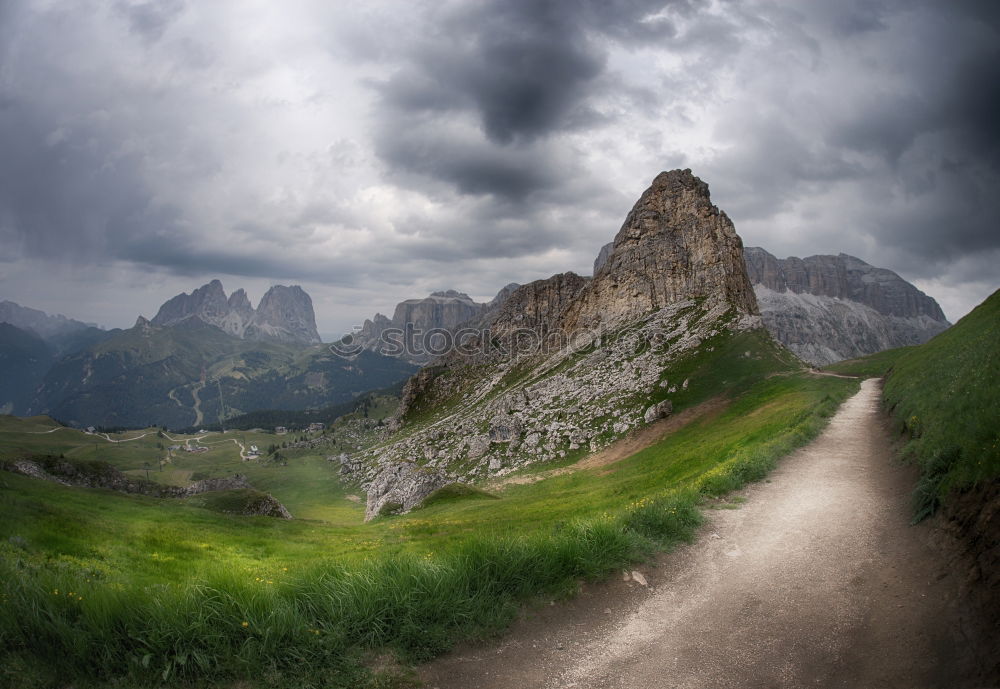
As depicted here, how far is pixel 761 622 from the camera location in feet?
25.8

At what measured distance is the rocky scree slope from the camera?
73.7 metres

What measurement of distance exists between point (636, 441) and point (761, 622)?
181ft

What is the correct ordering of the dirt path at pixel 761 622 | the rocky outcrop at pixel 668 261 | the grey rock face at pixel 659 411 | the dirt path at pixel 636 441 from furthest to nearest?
the rocky outcrop at pixel 668 261 < the grey rock face at pixel 659 411 < the dirt path at pixel 636 441 < the dirt path at pixel 761 622

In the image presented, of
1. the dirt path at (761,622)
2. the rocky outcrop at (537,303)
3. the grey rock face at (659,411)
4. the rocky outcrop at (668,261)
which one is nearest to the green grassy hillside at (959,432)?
the dirt path at (761,622)

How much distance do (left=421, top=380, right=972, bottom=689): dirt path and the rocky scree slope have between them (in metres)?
49.4

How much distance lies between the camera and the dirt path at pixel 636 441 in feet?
188

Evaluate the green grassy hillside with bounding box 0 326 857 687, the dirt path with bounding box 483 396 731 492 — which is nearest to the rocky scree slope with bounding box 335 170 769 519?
the dirt path with bounding box 483 396 731 492

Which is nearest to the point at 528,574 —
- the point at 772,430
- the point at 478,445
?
the point at 772,430

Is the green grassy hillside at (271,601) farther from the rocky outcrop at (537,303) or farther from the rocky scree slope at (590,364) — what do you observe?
the rocky outcrop at (537,303)

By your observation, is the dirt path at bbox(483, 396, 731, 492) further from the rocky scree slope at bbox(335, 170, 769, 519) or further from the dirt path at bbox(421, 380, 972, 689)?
the dirt path at bbox(421, 380, 972, 689)

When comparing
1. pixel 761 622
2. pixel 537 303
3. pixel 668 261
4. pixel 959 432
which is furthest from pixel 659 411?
pixel 537 303

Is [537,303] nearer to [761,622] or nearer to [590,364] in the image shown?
[590,364]

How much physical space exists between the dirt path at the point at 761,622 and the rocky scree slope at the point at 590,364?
4941 centimetres

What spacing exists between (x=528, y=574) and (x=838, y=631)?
197 inches
